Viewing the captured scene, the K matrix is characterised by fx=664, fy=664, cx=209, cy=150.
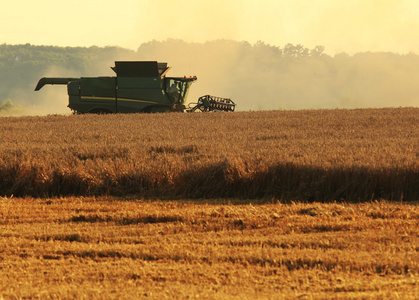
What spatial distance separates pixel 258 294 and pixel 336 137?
1188cm

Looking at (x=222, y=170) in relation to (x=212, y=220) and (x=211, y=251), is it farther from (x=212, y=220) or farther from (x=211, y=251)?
(x=211, y=251)

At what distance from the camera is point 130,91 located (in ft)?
88.4

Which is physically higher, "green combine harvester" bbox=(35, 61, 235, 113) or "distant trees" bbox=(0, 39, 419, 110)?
"distant trees" bbox=(0, 39, 419, 110)

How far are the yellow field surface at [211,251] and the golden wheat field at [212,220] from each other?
0.02m

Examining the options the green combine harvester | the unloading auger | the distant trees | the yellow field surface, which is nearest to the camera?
the yellow field surface

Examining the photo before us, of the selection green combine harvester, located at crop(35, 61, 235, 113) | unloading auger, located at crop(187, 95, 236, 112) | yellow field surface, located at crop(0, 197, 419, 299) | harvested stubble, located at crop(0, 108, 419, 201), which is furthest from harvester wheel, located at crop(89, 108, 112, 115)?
yellow field surface, located at crop(0, 197, 419, 299)

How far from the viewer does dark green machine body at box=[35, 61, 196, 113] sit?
2675cm

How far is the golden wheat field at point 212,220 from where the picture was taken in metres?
5.95

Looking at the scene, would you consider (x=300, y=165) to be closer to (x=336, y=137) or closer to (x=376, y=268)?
(x=376, y=268)

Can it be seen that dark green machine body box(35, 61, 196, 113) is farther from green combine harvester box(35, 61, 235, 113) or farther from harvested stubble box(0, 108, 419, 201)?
harvested stubble box(0, 108, 419, 201)

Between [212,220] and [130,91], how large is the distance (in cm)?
1891

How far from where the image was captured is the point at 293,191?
34.7 feet

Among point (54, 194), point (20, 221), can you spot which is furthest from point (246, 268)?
point (54, 194)

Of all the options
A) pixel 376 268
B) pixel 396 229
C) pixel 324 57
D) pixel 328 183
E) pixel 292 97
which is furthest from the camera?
pixel 324 57
